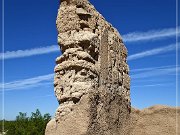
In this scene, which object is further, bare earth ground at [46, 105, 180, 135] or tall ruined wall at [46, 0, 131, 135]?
bare earth ground at [46, 105, 180, 135]

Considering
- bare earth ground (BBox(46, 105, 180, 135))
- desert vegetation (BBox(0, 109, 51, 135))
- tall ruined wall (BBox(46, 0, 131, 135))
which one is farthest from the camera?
desert vegetation (BBox(0, 109, 51, 135))

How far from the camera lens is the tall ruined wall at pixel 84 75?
562 centimetres

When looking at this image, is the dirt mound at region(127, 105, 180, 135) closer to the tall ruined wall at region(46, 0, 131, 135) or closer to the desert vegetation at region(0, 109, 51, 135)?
the tall ruined wall at region(46, 0, 131, 135)

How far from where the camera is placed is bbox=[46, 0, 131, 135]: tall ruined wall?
5.62 metres

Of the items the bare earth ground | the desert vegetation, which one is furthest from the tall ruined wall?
the desert vegetation

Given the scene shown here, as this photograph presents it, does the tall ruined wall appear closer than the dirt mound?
Yes

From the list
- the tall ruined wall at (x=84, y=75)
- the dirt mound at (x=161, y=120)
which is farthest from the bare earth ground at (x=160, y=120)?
the tall ruined wall at (x=84, y=75)

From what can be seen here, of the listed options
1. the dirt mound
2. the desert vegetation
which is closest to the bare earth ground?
the dirt mound

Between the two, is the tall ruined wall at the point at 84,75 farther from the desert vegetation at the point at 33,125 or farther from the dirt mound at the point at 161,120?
the desert vegetation at the point at 33,125

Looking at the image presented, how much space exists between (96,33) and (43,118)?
52.0ft

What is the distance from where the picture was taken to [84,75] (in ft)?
19.2

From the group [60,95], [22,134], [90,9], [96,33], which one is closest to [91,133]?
[60,95]

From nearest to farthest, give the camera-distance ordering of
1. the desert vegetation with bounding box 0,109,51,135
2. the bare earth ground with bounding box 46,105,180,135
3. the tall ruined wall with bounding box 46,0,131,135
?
1. the tall ruined wall with bounding box 46,0,131,135
2. the bare earth ground with bounding box 46,105,180,135
3. the desert vegetation with bounding box 0,109,51,135

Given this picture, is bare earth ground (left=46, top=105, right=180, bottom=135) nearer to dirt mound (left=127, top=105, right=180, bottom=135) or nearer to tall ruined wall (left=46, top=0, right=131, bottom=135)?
dirt mound (left=127, top=105, right=180, bottom=135)
